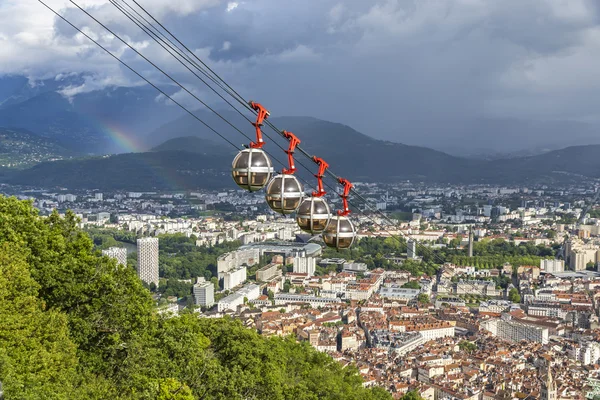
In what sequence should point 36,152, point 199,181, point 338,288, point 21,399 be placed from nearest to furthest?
1. point 21,399
2. point 338,288
3. point 199,181
4. point 36,152

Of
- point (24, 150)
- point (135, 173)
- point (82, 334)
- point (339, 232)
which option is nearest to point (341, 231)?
point (339, 232)

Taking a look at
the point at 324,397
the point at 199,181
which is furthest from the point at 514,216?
the point at 324,397

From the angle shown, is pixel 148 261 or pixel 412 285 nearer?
pixel 412 285

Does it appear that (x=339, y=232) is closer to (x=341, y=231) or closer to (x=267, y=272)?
(x=341, y=231)

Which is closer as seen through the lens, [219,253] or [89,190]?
[219,253]

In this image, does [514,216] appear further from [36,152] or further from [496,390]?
[36,152]

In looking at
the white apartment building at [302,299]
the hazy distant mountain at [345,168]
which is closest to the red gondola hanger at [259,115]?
the white apartment building at [302,299]

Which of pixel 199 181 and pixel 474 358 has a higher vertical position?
pixel 199 181
